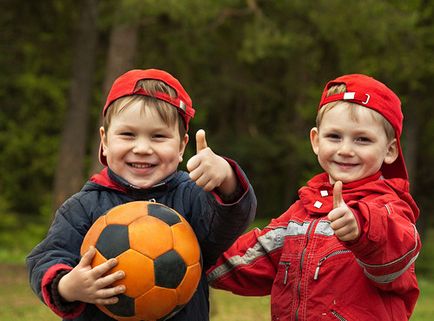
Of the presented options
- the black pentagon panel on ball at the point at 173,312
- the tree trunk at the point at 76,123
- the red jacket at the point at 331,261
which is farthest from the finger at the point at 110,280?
the tree trunk at the point at 76,123

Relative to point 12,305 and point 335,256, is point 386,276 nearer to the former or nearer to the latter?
point 335,256

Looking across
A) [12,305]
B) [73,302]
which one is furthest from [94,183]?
[12,305]

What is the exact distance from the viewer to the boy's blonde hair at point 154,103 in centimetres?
374

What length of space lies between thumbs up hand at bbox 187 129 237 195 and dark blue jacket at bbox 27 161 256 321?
0.30 ft

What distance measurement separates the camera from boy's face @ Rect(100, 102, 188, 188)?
371 cm

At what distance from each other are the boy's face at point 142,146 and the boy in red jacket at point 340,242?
26.0 inches

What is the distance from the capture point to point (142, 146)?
3688mm

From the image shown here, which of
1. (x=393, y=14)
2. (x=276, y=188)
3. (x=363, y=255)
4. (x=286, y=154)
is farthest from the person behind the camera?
(x=276, y=188)

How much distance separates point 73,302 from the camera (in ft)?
11.5

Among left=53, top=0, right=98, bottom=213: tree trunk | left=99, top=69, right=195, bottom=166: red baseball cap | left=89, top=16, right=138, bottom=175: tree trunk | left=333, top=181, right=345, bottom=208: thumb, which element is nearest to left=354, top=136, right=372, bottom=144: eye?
left=333, top=181, right=345, bottom=208: thumb

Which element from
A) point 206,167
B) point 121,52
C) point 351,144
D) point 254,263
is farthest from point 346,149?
point 121,52

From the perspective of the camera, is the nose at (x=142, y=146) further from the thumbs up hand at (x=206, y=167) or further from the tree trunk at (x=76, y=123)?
the tree trunk at (x=76, y=123)

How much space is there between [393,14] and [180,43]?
5.82 metres

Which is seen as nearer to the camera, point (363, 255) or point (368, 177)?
point (363, 255)
